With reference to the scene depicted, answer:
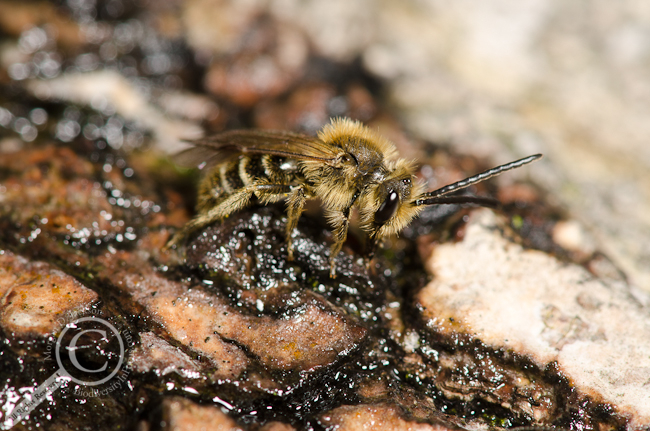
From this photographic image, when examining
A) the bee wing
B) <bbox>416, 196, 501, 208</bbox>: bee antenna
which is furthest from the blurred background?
<bbox>416, 196, 501, 208</bbox>: bee antenna

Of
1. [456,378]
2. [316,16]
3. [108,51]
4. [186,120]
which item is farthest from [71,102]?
[456,378]

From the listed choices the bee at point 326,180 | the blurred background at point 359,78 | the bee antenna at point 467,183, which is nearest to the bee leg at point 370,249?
the bee at point 326,180

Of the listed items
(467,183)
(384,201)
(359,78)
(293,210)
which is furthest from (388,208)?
(359,78)

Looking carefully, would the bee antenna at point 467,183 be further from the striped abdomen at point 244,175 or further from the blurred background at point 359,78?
the blurred background at point 359,78

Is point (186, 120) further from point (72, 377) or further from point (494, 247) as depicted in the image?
point (494, 247)

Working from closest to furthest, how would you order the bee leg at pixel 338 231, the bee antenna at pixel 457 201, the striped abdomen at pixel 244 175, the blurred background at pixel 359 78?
1. the bee antenna at pixel 457 201
2. the bee leg at pixel 338 231
3. the striped abdomen at pixel 244 175
4. the blurred background at pixel 359 78

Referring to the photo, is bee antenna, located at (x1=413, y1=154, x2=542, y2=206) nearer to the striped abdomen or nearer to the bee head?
the bee head
